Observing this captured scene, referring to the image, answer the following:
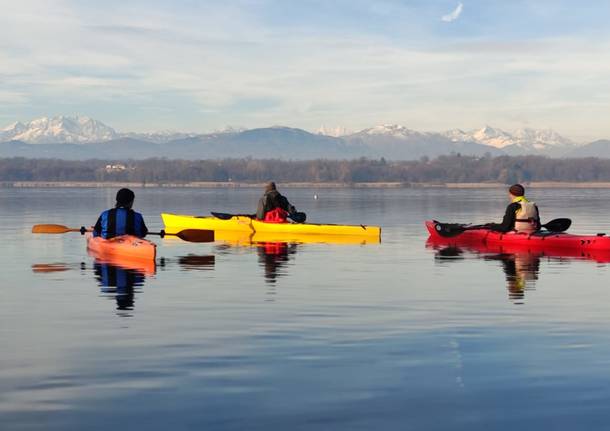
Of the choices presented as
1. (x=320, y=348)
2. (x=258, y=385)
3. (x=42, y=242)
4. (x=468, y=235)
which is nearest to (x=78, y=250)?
(x=42, y=242)

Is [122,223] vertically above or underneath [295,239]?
above

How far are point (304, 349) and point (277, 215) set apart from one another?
2520 cm

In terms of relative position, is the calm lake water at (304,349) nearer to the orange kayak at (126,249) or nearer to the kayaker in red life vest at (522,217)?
the orange kayak at (126,249)

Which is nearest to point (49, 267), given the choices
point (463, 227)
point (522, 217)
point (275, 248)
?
point (275, 248)

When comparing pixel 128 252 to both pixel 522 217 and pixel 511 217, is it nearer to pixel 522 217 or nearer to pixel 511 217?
pixel 511 217

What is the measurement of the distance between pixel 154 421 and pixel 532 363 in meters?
5.31

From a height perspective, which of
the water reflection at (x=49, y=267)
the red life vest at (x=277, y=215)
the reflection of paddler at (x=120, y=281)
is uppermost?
the red life vest at (x=277, y=215)

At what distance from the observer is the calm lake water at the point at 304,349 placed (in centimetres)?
1031

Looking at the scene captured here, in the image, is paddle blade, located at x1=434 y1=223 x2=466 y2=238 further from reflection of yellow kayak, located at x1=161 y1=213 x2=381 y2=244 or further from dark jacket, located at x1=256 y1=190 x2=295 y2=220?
dark jacket, located at x1=256 y1=190 x2=295 y2=220

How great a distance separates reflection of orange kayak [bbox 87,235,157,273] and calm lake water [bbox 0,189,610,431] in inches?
36.3

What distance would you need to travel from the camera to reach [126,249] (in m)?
27.4

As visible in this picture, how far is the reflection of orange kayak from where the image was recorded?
26.4 m

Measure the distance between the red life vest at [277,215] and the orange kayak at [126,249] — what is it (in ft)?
35.8

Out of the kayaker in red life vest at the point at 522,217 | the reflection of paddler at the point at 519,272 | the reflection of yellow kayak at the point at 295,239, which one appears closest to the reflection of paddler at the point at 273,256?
the reflection of yellow kayak at the point at 295,239
